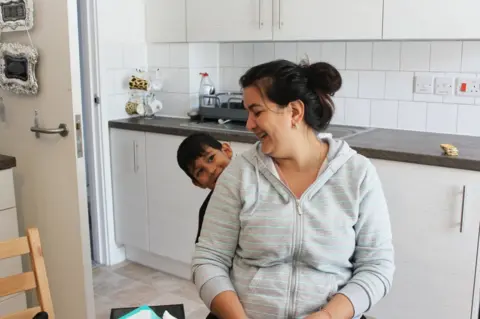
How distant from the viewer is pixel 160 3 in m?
3.28

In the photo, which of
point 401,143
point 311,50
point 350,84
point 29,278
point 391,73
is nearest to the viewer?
point 29,278

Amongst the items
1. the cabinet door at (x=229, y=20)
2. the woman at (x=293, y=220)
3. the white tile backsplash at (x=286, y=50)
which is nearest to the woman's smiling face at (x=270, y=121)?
the woman at (x=293, y=220)

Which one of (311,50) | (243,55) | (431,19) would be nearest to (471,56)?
(431,19)

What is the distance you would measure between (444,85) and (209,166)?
62.4 inches

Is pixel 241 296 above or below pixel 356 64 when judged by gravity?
below

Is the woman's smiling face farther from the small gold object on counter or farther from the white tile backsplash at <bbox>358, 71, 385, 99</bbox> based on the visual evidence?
the white tile backsplash at <bbox>358, 71, 385, 99</bbox>

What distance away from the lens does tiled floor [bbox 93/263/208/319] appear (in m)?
2.84

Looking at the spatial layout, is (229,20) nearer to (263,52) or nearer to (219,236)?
(263,52)

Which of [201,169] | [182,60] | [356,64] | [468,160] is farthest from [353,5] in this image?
[201,169]

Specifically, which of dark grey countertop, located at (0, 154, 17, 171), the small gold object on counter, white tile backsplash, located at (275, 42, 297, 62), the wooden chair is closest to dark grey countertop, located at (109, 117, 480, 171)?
the small gold object on counter

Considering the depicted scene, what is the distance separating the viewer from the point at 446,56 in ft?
8.63

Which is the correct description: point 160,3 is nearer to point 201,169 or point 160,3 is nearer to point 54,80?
point 54,80

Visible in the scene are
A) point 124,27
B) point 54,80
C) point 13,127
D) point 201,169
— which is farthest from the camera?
point 124,27

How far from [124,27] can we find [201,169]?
6.49 feet
